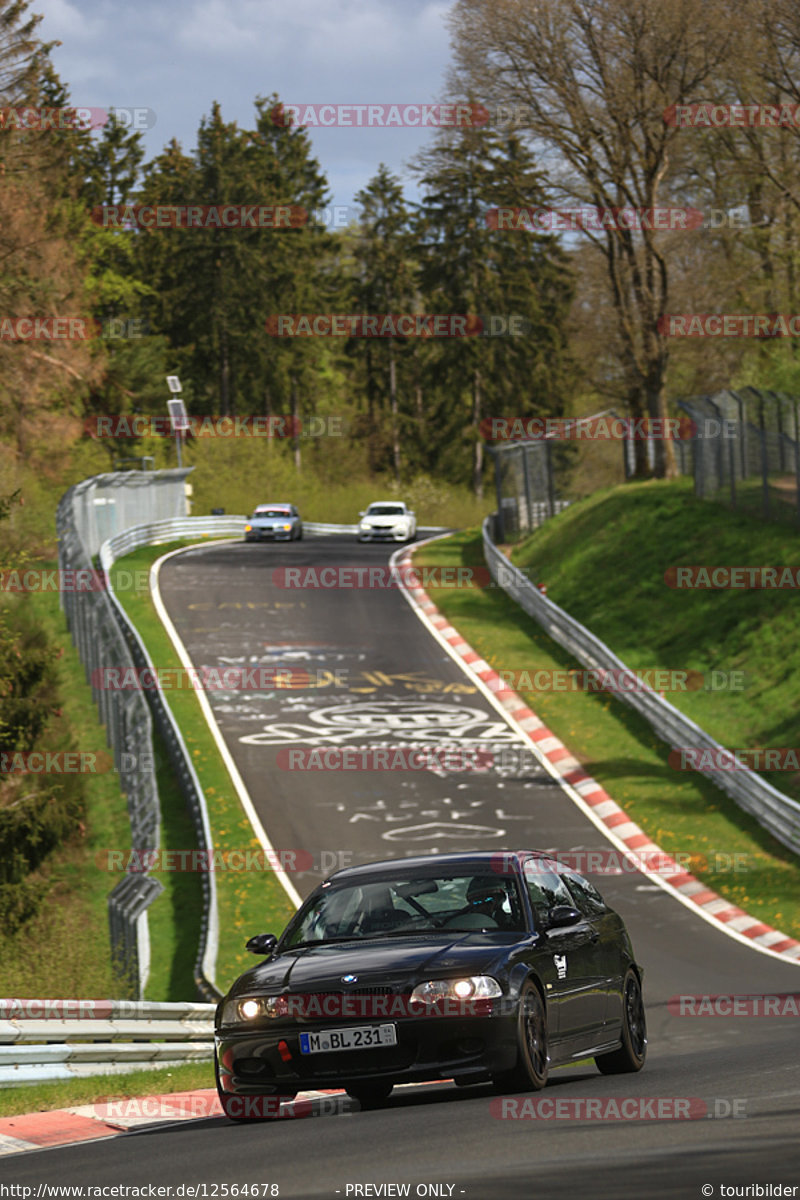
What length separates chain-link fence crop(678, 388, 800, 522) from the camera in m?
36.4

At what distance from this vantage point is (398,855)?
23422 mm

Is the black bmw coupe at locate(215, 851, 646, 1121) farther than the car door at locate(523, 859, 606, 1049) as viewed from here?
No

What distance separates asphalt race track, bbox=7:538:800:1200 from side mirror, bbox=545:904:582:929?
0.91 meters

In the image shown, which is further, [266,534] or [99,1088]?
[266,534]

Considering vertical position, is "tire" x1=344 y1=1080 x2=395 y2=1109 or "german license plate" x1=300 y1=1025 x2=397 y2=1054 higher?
"german license plate" x1=300 y1=1025 x2=397 y2=1054

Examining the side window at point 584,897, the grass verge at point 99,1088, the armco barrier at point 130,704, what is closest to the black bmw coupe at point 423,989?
the side window at point 584,897

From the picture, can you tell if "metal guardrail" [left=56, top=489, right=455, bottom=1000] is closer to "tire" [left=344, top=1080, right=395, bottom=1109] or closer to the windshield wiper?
the windshield wiper

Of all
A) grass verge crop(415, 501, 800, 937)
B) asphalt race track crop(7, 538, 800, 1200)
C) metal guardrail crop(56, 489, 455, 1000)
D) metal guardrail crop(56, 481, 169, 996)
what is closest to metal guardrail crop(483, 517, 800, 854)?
grass verge crop(415, 501, 800, 937)

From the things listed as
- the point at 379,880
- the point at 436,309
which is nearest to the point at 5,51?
the point at 379,880

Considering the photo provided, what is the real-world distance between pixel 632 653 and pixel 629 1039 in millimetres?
26833

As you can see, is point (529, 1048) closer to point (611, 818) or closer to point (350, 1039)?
point (350, 1039)

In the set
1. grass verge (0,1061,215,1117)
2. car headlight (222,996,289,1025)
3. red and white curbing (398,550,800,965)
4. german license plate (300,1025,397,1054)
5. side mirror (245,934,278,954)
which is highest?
side mirror (245,934,278,954)

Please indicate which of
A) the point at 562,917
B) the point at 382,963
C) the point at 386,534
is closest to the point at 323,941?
the point at 382,963

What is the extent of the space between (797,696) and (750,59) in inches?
909
